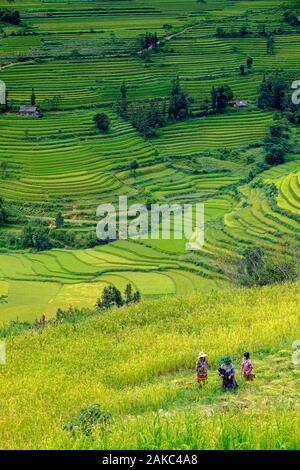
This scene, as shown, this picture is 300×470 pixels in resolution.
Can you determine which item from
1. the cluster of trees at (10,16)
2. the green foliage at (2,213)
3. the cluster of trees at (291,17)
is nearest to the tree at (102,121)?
the green foliage at (2,213)

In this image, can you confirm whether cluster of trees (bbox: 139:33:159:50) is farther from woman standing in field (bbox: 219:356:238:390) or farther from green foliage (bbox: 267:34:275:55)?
woman standing in field (bbox: 219:356:238:390)

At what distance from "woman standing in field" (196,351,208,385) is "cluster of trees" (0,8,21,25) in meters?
44.4

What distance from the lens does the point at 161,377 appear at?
895 centimetres

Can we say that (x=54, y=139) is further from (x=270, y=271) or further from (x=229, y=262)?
(x=270, y=271)

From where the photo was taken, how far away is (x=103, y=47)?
154 feet

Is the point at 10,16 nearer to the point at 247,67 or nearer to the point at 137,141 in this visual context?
the point at 247,67

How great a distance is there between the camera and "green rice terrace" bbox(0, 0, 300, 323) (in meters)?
25.2

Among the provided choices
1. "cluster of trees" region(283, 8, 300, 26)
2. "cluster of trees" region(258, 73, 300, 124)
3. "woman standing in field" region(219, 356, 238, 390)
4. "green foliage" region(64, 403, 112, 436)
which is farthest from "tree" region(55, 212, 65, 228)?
"cluster of trees" region(283, 8, 300, 26)

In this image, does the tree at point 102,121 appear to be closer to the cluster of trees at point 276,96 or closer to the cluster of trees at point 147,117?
the cluster of trees at point 147,117

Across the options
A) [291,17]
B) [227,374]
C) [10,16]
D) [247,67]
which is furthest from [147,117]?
[227,374]

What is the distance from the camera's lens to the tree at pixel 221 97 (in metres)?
42.3

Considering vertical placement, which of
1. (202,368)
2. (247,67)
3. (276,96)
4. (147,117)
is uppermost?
(247,67)

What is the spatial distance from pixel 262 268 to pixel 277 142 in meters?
22.3

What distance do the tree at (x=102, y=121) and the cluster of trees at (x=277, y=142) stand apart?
7.54 m
